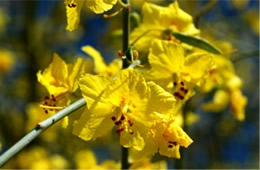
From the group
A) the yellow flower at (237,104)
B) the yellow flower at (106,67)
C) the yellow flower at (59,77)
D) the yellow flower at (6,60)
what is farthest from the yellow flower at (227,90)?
the yellow flower at (6,60)

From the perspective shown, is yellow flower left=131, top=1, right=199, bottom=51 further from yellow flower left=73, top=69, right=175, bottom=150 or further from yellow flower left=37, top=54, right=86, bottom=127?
yellow flower left=73, top=69, right=175, bottom=150

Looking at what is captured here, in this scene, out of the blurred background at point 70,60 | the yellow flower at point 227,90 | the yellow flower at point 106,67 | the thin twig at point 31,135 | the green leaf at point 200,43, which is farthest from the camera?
the blurred background at point 70,60

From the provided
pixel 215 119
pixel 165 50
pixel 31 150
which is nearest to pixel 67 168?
pixel 31 150

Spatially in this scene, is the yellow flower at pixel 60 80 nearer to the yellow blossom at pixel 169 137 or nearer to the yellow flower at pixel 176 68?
the yellow flower at pixel 176 68

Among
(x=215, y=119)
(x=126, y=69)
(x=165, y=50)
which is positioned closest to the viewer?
(x=126, y=69)

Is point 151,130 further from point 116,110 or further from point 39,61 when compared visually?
point 39,61

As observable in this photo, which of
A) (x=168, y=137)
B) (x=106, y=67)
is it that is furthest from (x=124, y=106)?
(x=106, y=67)
